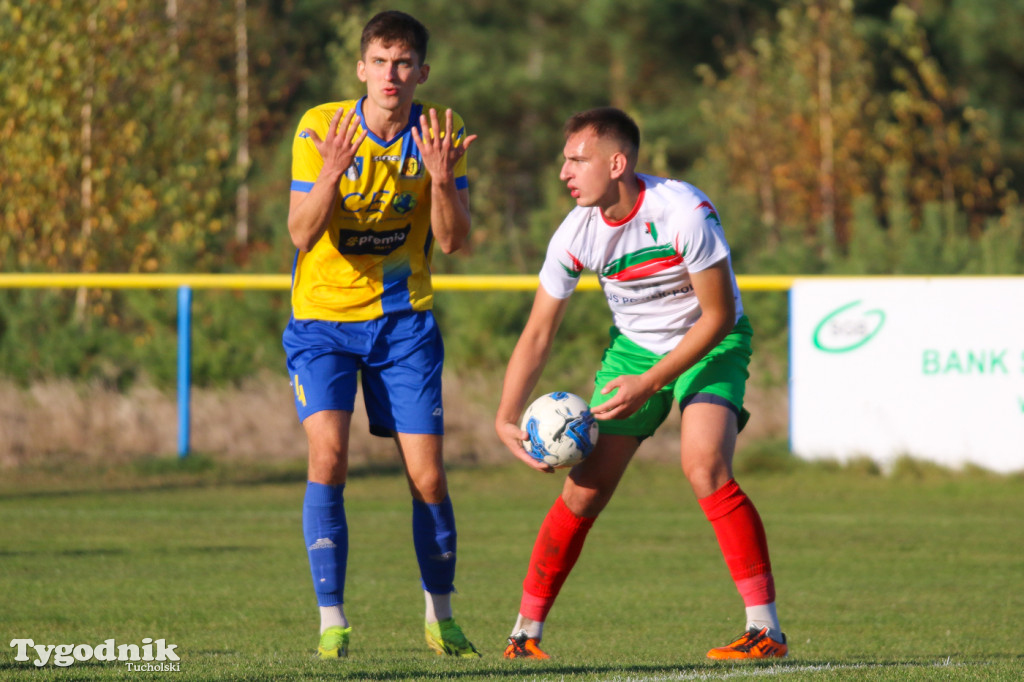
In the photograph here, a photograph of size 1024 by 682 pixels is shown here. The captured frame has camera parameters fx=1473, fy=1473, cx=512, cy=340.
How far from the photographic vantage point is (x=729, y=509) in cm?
578

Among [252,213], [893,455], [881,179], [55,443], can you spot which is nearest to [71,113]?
[55,443]

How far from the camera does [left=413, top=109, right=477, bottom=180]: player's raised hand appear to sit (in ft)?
18.9

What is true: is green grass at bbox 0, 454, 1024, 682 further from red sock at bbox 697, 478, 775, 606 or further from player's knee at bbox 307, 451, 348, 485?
player's knee at bbox 307, 451, 348, 485

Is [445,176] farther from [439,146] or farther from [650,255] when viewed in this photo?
[650,255]

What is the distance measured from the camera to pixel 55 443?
1444cm

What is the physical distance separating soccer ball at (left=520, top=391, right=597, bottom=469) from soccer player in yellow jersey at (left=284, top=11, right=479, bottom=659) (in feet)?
1.85

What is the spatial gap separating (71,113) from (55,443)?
5.91 meters

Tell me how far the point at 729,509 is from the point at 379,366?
1520mm

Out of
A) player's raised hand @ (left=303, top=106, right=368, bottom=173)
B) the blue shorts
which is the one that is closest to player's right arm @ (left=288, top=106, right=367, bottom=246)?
player's raised hand @ (left=303, top=106, right=368, bottom=173)

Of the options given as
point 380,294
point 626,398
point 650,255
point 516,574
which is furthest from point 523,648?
point 516,574

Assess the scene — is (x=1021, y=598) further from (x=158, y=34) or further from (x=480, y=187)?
(x=480, y=187)

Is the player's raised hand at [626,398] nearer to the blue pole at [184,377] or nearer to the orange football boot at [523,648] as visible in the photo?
the orange football boot at [523,648]

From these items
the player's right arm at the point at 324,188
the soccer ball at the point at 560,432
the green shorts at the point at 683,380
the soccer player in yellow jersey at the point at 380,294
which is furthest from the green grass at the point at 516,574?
the player's right arm at the point at 324,188

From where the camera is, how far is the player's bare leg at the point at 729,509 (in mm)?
5730
